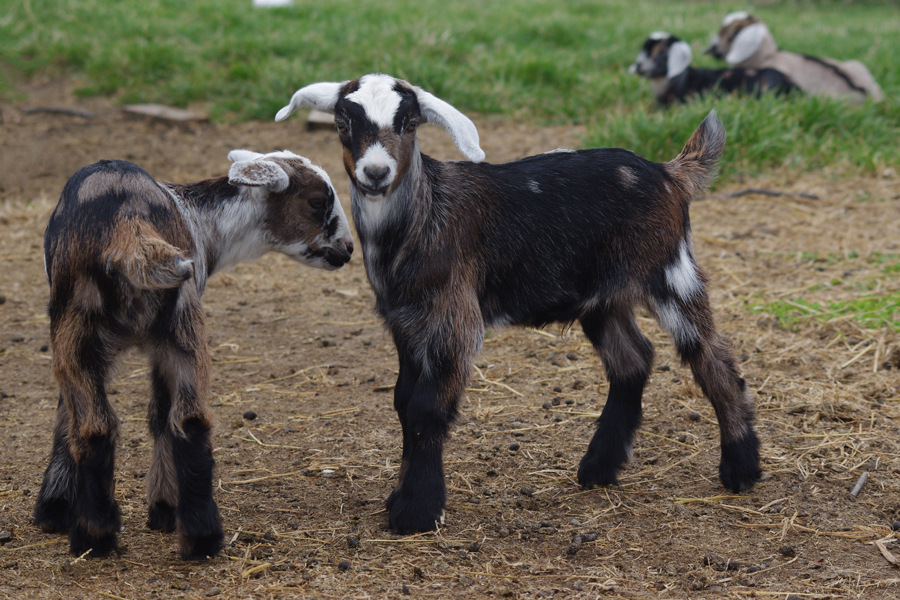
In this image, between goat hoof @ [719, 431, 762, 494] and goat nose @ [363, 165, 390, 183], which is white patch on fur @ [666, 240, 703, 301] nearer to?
goat hoof @ [719, 431, 762, 494]

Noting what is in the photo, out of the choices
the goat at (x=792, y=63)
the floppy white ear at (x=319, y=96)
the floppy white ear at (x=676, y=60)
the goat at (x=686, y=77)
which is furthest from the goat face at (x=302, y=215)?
the goat at (x=792, y=63)

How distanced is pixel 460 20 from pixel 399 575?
29.0 ft

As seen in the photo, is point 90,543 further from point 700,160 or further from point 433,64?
point 433,64

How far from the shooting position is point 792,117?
8.28m

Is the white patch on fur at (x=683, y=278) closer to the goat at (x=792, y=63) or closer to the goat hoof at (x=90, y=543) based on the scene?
the goat hoof at (x=90, y=543)

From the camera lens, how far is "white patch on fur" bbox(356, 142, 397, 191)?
10.2 feet

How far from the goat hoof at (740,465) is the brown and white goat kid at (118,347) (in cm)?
192

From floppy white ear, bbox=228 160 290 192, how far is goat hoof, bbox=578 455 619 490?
1.63 m

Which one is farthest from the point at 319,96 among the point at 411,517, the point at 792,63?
the point at 792,63

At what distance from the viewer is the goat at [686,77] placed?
8984 mm

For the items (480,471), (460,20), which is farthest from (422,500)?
(460,20)

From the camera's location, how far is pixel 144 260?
278 centimetres

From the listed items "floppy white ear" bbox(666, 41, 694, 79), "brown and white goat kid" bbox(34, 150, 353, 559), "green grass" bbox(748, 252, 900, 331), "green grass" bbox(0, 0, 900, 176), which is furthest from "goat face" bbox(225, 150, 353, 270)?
"floppy white ear" bbox(666, 41, 694, 79)

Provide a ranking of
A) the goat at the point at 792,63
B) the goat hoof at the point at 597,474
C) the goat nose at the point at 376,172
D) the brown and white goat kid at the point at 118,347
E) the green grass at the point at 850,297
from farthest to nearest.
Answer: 1. the goat at the point at 792,63
2. the green grass at the point at 850,297
3. the goat hoof at the point at 597,474
4. the goat nose at the point at 376,172
5. the brown and white goat kid at the point at 118,347
